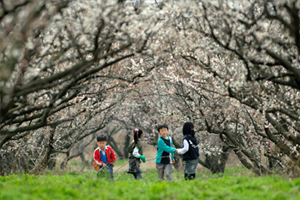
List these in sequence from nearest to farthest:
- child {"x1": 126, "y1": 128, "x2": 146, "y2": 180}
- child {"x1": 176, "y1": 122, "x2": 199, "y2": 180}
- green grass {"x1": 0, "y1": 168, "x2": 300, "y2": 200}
Result: green grass {"x1": 0, "y1": 168, "x2": 300, "y2": 200} → child {"x1": 176, "y1": 122, "x2": 199, "y2": 180} → child {"x1": 126, "y1": 128, "x2": 146, "y2": 180}

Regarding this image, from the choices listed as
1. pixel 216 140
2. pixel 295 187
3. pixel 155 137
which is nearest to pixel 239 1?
pixel 295 187

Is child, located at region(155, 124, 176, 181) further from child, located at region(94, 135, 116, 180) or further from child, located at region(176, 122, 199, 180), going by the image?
child, located at region(94, 135, 116, 180)

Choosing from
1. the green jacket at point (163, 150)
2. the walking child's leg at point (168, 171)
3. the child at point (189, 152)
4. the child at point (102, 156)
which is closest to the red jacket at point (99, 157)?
the child at point (102, 156)

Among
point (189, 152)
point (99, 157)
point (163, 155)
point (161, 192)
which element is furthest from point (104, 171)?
point (161, 192)

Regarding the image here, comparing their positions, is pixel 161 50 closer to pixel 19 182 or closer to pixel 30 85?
pixel 30 85

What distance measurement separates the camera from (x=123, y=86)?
1108 centimetres

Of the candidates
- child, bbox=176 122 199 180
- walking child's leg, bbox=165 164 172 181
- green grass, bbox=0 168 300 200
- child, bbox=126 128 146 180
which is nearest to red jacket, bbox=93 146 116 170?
child, bbox=126 128 146 180

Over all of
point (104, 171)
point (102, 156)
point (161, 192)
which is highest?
point (102, 156)

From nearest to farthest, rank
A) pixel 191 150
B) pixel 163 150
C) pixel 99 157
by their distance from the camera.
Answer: pixel 191 150, pixel 163 150, pixel 99 157

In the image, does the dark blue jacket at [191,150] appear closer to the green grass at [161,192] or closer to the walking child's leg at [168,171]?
the walking child's leg at [168,171]

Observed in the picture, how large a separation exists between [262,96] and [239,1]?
2.47 metres

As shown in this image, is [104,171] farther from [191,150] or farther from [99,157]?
[191,150]

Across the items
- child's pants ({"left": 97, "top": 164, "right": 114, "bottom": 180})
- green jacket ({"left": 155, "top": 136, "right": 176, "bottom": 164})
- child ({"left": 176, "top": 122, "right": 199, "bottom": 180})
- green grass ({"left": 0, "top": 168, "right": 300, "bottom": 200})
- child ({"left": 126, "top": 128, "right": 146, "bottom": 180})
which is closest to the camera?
green grass ({"left": 0, "top": 168, "right": 300, "bottom": 200})

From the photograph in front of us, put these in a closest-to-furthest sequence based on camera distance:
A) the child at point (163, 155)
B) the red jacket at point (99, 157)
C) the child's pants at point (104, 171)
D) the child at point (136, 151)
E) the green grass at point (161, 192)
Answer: the green grass at point (161, 192) < the child's pants at point (104, 171) < the child at point (163, 155) < the red jacket at point (99, 157) < the child at point (136, 151)
